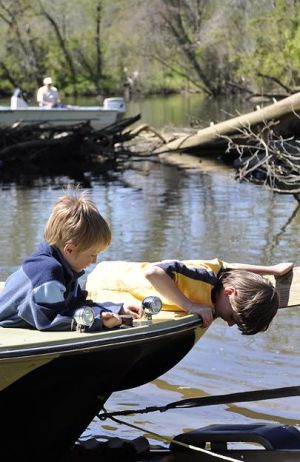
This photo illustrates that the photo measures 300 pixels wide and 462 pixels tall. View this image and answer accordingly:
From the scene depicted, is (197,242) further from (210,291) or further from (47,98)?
(47,98)

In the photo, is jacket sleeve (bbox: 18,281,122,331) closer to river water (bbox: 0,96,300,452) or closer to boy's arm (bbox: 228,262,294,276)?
boy's arm (bbox: 228,262,294,276)

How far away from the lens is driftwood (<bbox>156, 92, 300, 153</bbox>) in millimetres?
19516

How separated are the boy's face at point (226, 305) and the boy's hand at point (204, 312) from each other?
0.26 ft

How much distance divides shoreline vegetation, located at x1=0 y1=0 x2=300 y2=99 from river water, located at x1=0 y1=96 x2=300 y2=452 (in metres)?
33.2

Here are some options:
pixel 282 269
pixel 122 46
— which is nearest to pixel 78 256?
pixel 282 269

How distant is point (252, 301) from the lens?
17.2 feet

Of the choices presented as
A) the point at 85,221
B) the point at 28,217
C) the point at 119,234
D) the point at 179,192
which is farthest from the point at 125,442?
the point at 179,192

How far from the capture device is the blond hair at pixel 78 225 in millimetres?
5027

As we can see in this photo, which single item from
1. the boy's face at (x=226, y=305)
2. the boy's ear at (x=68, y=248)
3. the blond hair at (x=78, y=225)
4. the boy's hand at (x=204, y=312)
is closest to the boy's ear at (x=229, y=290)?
the boy's face at (x=226, y=305)

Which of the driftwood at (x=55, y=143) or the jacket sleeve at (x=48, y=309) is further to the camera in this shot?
the driftwood at (x=55, y=143)

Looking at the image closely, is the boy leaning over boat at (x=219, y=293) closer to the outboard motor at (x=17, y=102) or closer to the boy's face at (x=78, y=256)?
the boy's face at (x=78, y=256)

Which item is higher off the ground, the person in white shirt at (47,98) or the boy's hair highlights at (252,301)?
the person in white shirt at (47,98)

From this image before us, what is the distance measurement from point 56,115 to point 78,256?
23131 mm

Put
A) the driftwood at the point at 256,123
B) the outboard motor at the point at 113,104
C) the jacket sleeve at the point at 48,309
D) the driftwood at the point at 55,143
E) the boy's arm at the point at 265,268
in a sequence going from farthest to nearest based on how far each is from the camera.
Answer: the outboard motor at the point at 113,104, the driftwood at the point at 55,143, the driftwood at the point at 256,123, the boy's arm at the point at 265,268, the jacket sleeve at the point at 48,309
